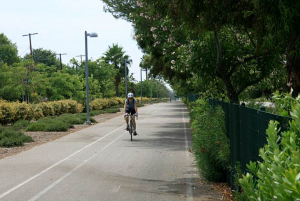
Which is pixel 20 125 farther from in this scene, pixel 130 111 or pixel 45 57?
pixel 45 57

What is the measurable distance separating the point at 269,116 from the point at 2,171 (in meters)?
7.99

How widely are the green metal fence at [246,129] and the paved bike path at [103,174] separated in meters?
1.14

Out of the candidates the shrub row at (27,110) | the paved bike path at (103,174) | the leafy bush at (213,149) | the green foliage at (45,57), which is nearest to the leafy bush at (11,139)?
the paved bike path at (103,174)

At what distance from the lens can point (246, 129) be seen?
243 inches

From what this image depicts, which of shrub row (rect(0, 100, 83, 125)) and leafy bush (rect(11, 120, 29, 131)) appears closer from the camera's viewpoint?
leafy bush (rect(11, 120, 29, 131))

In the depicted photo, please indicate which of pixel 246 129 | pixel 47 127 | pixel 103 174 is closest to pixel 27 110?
pixel 47 127

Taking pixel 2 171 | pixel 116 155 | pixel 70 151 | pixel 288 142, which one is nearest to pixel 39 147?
A: pixel 70 151

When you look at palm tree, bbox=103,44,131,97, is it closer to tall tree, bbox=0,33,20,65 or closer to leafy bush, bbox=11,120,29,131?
tall tree, bbox=0,33,20,65

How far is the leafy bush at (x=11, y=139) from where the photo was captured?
16.0 metres

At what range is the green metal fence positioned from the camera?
183 inches

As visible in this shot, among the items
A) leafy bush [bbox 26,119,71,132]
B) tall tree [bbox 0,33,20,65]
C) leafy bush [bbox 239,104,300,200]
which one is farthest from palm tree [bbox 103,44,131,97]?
leafy bush [bbox 239,104,300,200]

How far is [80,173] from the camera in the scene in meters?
10.0

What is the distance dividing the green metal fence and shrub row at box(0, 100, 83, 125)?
18201 mm

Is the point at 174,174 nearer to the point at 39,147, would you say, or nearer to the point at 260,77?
the point at 260,77
